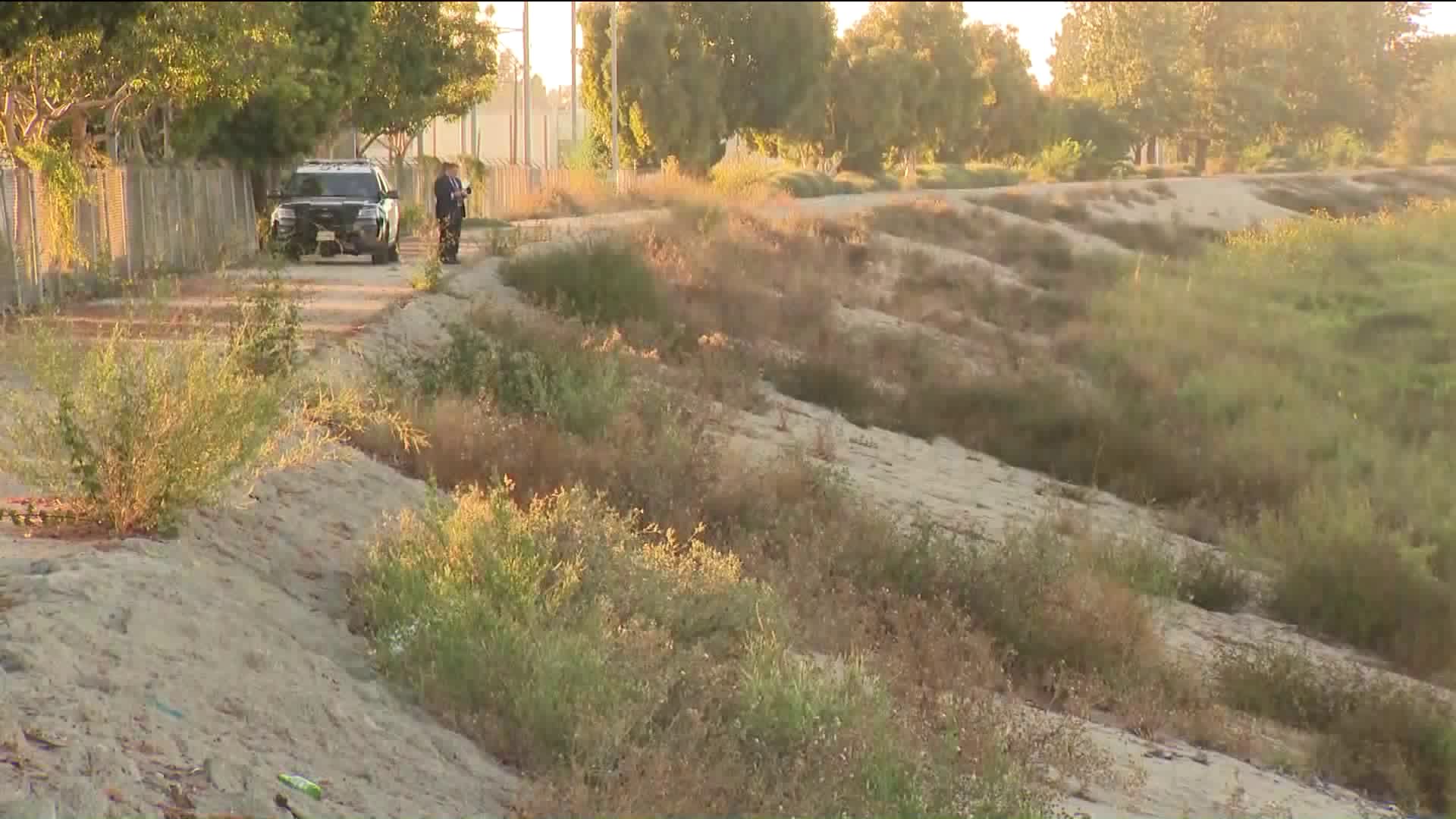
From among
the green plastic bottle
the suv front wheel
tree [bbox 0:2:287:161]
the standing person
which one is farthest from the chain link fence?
the green plastic bottle

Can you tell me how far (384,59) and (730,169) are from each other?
14570 mm

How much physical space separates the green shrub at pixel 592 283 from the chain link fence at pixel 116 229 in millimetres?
4081

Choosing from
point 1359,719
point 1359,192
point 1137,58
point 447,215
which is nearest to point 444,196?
point 447,215

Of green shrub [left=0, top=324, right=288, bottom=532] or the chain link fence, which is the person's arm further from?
green shrub [left=0, top=324, right=288, bottom=532]

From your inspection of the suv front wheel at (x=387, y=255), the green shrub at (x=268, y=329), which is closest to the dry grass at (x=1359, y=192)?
the suv front wheel at (x=387, y=255)

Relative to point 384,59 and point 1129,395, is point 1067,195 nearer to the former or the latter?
point 384,59

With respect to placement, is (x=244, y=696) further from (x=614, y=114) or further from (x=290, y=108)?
(x=614, y=114)

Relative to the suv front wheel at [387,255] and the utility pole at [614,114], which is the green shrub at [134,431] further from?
the utility pole at [614,114]

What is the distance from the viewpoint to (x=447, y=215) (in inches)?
1100

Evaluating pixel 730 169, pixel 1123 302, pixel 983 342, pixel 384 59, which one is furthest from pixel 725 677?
pixel 730 169

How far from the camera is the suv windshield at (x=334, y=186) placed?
30156 mm

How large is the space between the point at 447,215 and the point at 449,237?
372 millimetres

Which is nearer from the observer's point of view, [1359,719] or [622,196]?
[1359,719]

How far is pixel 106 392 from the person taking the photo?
30.0ft
